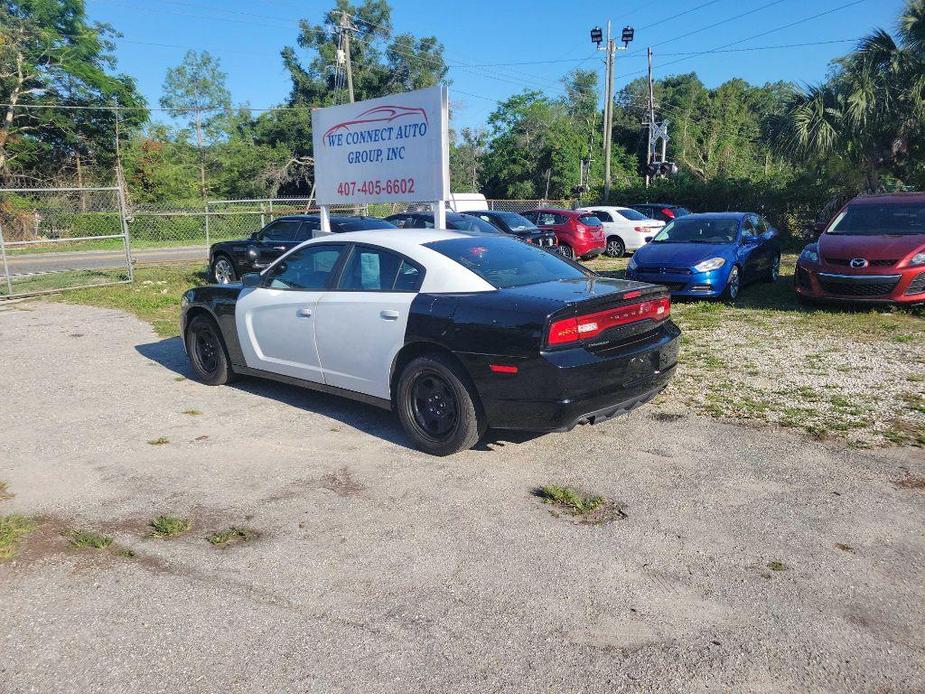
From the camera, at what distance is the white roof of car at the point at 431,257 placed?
488cm

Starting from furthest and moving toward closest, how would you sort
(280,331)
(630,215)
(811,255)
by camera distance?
(630,215) < (811,255) < (280,331)

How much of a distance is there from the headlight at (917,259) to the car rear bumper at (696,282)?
265 cm

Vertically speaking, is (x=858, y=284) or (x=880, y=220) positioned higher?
(x=880, y=220)

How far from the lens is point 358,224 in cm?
1225

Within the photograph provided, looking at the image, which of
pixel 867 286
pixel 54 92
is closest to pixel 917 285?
pixel 867 286

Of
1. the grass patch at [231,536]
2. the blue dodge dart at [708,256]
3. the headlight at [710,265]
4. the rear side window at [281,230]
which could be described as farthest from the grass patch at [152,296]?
the headlight at [710,265]

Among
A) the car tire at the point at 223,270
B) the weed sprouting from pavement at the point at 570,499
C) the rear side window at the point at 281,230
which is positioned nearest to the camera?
the weed sprouting from pavement at the point at 570,499

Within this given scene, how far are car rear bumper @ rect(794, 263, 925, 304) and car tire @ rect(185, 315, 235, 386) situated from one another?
7642mm

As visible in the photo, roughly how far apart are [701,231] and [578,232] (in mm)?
6543

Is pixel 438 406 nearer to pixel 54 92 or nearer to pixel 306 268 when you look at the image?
pixel 306 268

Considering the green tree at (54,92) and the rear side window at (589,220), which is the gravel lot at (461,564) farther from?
the green tree at (54,92)

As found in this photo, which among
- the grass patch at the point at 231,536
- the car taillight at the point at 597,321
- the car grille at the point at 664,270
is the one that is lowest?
the grass patch at the point at 231,536

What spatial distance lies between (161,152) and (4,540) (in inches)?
1708

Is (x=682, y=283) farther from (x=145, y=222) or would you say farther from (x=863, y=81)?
(x=145, y=222)
